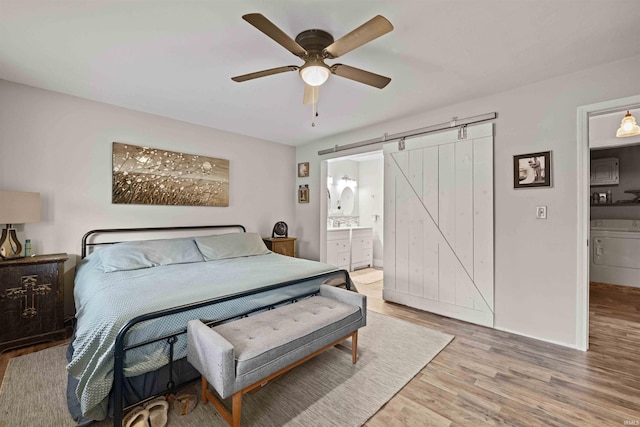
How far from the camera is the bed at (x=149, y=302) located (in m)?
1.58

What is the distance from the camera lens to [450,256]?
11.0 feet

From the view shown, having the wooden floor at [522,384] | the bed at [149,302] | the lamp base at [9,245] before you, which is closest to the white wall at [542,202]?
the wooden floor at [522,384]

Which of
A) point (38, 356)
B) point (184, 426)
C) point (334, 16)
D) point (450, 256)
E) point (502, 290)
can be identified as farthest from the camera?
point (450, 256)

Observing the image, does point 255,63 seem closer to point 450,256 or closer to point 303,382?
point 303,382

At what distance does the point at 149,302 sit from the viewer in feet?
6.08

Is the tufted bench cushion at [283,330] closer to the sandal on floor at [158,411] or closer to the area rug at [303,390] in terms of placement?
the area rug at [303,390]

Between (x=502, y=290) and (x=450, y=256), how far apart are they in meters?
0.61

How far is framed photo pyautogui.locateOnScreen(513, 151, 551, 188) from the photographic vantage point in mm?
2713

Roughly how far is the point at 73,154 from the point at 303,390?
11.1ft

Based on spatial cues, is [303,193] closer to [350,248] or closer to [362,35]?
[350,248]

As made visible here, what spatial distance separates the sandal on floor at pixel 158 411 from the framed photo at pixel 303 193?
3.66 m

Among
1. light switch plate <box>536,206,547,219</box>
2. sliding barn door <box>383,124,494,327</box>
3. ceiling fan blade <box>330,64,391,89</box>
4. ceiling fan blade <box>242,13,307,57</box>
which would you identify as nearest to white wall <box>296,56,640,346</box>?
light switch plate <box>536,206,547,219</box>

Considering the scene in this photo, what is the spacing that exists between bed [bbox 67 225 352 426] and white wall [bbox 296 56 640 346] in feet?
5.85

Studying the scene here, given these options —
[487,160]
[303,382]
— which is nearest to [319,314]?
[303,382]
